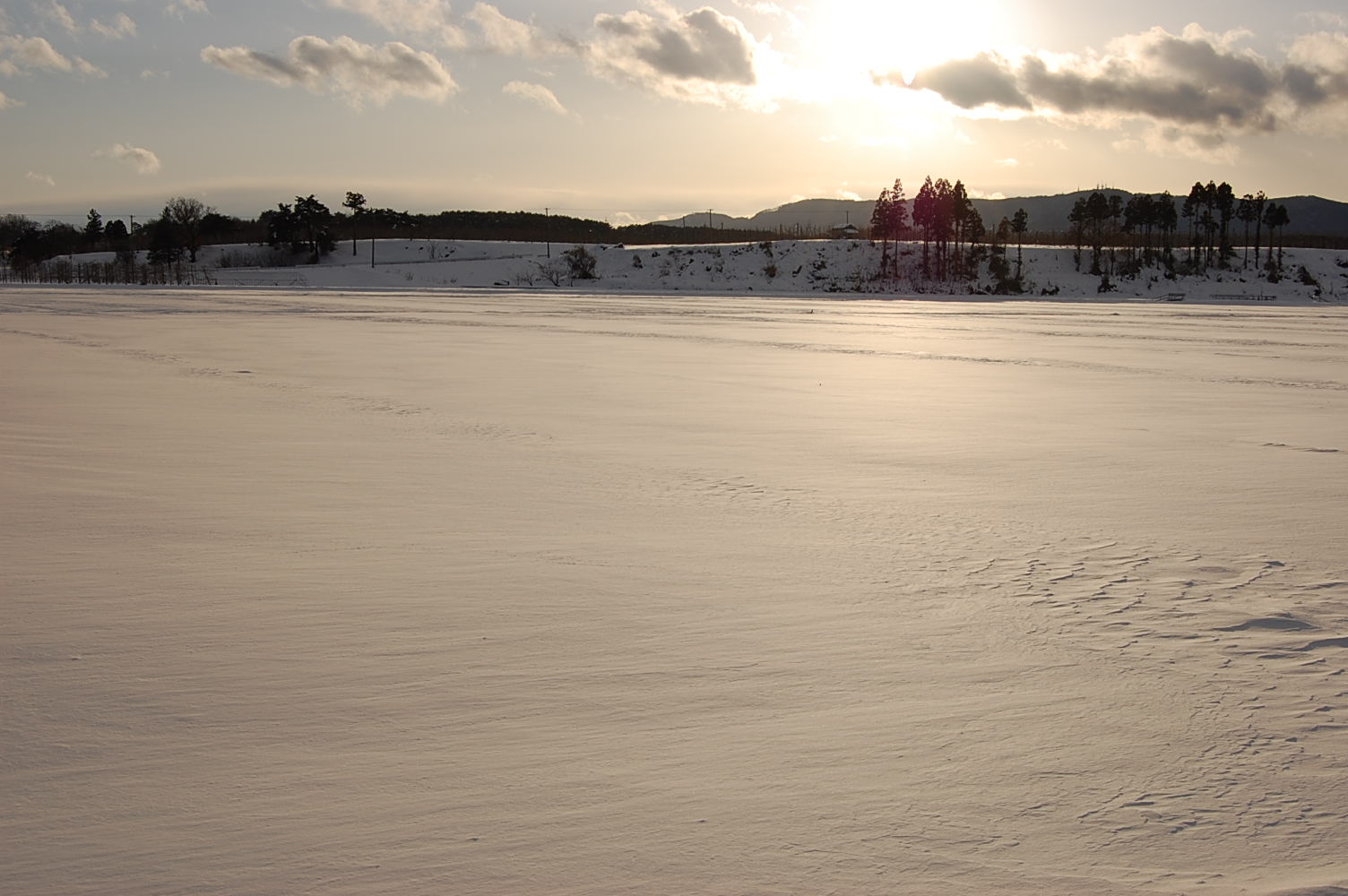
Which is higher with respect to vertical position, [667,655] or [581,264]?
[581,264]

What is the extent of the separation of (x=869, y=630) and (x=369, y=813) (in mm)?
2327

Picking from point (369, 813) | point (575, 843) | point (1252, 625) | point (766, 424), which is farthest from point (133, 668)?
point (766, 424)

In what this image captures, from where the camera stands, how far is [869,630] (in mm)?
4566

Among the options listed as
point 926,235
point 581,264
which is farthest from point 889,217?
point 581,264

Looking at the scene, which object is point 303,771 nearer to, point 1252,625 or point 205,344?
point 1252,625

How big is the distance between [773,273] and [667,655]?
62.8 metres

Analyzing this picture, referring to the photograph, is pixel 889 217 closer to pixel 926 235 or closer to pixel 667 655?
pixel 926 235

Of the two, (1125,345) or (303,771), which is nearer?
(303,771)

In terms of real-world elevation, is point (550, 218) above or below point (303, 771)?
above

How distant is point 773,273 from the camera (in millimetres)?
65688

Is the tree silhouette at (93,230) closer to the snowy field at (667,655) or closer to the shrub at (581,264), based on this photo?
the shrub at (581,264)

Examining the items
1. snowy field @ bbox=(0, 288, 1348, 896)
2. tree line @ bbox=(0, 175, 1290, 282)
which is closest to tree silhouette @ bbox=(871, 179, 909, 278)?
tree line @ bbox=(0, 175, 1290, 282)

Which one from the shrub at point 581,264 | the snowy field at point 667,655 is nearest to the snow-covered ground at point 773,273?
the shrub at point 581,264

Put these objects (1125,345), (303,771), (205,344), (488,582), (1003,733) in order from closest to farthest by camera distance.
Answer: (303,771)
(1003,733)
(488,582)
(205,344)
(1125,345)
